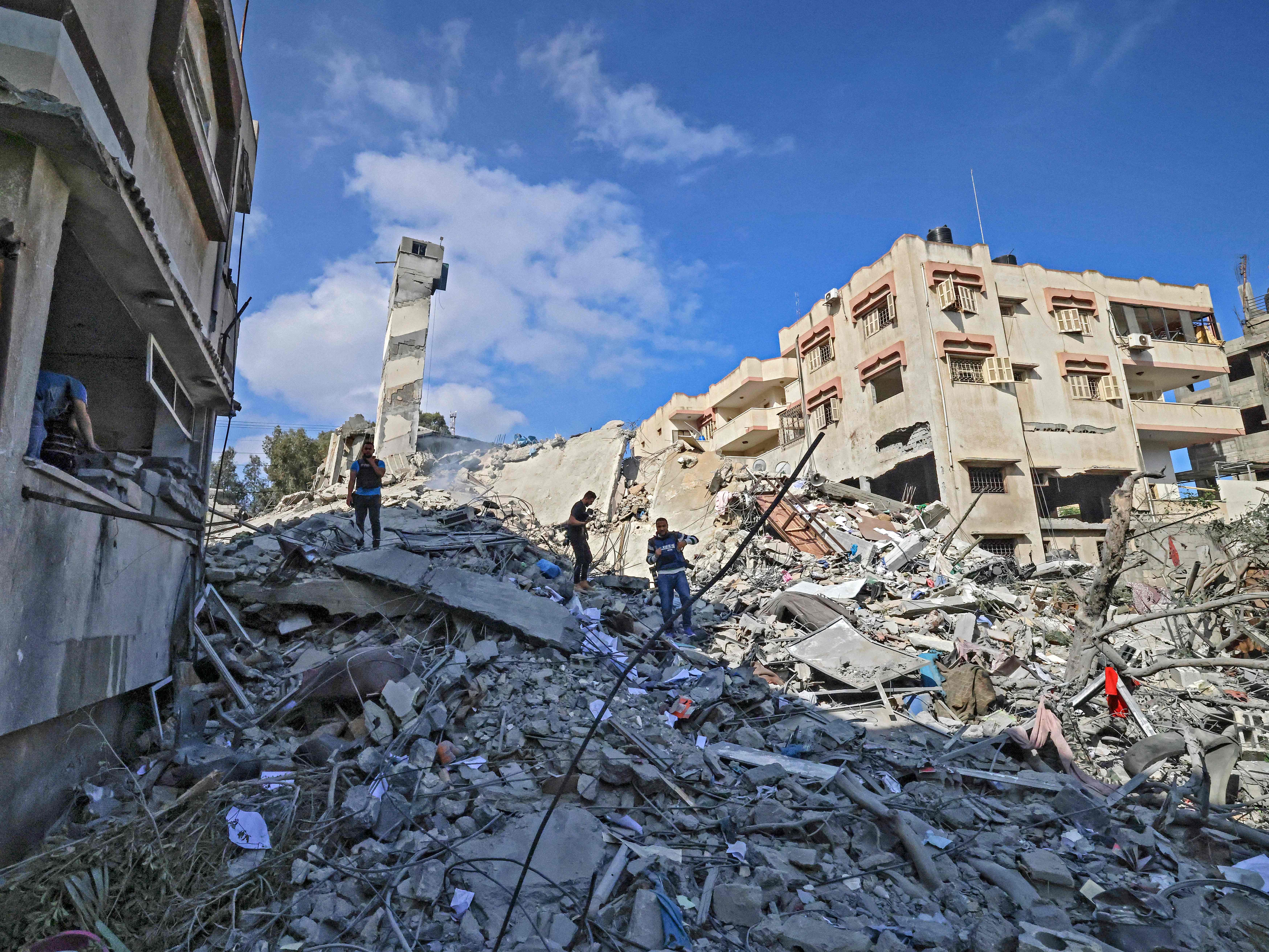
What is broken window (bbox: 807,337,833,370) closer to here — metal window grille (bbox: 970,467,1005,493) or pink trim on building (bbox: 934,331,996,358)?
pink trim on building (bbox: 934,331,996,358)

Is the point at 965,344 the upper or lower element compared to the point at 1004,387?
upper

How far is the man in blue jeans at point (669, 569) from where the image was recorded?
8.09 m

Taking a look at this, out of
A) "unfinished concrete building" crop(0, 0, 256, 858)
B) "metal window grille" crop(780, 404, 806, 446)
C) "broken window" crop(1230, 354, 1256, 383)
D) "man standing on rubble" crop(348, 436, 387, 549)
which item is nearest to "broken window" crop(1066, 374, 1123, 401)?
"metal window grille" crop(780, 404, 806, 446)

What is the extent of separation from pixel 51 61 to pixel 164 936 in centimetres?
390

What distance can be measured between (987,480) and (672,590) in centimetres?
1483

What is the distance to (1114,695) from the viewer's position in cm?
673

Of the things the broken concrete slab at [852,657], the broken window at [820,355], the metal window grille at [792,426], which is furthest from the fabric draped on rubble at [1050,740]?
the broken window at [820,355]

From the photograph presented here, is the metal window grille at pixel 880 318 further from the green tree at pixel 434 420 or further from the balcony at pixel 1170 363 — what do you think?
the green tree at pixel 434 420

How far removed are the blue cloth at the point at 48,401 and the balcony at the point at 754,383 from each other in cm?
2479

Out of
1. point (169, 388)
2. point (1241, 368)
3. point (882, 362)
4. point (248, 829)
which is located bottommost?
point (248, 829)

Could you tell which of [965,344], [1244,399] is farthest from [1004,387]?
[1244,399]

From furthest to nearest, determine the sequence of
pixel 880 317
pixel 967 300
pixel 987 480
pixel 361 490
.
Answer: pixel 880 317 < pixel 967 300 < pixel 987 480 < pixel 361 490

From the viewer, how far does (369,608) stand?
6.56 metres

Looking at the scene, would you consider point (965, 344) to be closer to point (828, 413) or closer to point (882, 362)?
point (882, 362)
